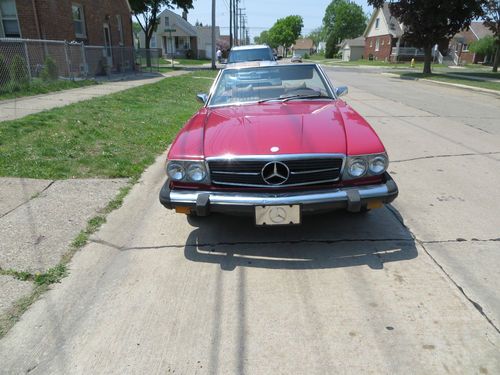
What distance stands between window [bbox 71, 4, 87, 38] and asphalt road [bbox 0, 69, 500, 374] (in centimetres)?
1708

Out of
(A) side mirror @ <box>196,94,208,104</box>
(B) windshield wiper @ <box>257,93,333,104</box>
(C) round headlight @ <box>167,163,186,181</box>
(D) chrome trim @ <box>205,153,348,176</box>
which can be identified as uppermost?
(B) windshield wiper @ <box>257,93,333,104</box>

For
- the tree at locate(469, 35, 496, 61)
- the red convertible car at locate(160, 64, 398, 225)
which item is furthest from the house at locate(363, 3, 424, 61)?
the red convertible car at locate(160, 64, 398, 225)

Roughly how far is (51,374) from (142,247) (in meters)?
1.52

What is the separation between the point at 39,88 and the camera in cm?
1270

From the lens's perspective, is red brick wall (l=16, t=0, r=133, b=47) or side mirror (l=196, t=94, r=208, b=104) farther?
red brick wall (l=16, t=0, r=133, b=47)

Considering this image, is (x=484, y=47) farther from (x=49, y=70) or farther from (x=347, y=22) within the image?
(x=347, y=22)

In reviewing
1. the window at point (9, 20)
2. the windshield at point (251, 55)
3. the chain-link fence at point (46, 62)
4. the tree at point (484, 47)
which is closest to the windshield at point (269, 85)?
the chain-link fence at point (46, 62)

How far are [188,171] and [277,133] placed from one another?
Result: 83 centimetres

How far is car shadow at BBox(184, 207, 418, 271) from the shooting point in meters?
3.39

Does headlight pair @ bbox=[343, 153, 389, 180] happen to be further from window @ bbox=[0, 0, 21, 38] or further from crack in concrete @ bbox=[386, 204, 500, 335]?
window @ bbox=[0, 0, 21, 38]

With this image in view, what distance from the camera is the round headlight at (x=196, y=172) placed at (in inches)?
133

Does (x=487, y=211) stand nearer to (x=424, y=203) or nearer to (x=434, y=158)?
(x=424, y=203)

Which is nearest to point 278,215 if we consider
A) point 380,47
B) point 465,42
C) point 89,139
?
point 89,139

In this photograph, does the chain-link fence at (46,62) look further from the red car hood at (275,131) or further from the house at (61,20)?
the red car hood at (275,131)
